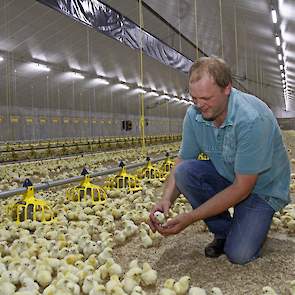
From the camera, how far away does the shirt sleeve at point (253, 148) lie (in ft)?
4.71

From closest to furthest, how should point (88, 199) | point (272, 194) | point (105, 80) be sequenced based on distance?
1. point (272, 194)
2. point (88, 199)
3. point (105, 80)

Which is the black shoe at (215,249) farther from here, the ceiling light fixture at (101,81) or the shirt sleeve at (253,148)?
the ceiling light fixture at (101,81)

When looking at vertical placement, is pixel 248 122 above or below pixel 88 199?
above

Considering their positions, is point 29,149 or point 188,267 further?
point 29,149

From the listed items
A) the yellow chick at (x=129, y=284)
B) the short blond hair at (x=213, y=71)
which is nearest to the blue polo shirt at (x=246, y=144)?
the short blond hair at (x=213, y=71)

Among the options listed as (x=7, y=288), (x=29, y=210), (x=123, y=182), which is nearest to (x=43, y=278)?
(x=7, y=288)

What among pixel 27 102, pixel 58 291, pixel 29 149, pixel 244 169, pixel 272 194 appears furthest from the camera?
pixel 27 102

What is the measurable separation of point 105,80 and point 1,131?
4.10m

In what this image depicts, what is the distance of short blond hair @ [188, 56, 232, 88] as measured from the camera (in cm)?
141

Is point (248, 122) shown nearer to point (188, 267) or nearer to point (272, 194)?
point (272, 194)

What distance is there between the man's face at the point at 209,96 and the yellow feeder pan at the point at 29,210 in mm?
1457

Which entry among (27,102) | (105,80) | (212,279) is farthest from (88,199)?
(105,80)

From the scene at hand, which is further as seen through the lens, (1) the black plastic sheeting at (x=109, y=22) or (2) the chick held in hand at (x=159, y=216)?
(1) the black plastic sheeting at (x=109, y=22)

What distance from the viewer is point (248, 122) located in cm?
144
